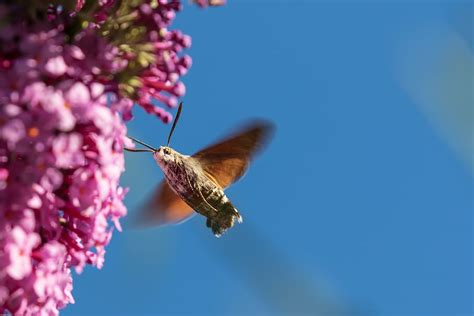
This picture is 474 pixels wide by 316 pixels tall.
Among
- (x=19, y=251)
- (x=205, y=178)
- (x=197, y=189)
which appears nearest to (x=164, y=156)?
(x=197, y=189)

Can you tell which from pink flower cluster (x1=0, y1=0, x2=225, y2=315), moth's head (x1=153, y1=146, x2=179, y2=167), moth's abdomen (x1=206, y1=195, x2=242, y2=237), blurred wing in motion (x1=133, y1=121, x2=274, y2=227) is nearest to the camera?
pink flower cluster (x1=0, y1=0, x2=225, y2=315)

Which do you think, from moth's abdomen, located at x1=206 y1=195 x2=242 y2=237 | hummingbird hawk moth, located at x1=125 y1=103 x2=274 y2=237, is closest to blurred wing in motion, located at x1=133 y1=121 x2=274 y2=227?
hummingbird hawk moth, located at x1=125 y1=103 x2=274 y2=237

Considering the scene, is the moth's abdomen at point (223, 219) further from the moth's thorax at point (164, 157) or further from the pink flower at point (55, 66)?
the pink flower at point (55, 66)

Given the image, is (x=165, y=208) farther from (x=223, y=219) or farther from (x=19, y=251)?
(x=19, y=251)

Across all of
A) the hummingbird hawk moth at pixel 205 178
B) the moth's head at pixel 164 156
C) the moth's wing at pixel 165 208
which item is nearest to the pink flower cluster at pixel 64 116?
the moth's head at pixel 164 156

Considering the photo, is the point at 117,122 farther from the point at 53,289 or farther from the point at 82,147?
the point at 53,289

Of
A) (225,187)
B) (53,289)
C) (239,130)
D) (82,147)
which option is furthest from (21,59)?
(225,187)

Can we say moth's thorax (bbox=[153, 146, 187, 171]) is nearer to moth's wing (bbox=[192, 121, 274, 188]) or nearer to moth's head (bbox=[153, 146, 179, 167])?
moth's head (bbox=[153, 146, 179, 167])

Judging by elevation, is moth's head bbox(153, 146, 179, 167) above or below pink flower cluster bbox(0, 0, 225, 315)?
above
